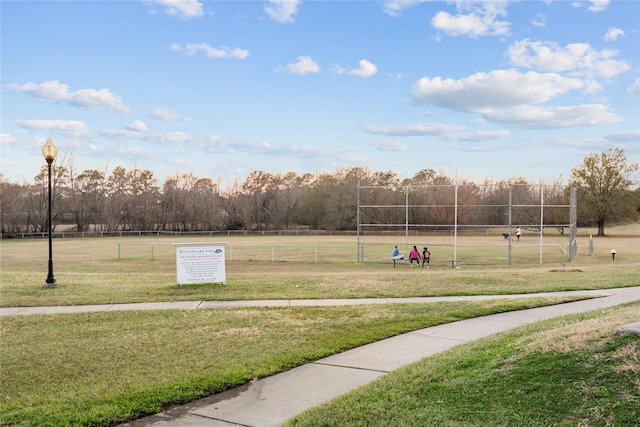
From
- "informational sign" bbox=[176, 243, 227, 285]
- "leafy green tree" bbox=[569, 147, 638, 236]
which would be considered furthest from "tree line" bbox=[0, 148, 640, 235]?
"informational sign" bbox=[176, 243, 227, 285]

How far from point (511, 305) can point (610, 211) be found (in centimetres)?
6425

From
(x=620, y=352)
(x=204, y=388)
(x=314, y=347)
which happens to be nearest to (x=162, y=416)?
(x=204, y=388)

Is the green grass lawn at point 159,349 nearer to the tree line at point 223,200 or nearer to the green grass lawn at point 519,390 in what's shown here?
the green grass lawn at point 519,390

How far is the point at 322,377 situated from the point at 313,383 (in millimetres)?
233

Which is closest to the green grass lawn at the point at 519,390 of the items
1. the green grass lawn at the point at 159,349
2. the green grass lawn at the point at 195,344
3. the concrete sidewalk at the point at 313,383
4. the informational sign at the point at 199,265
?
the green grass lawn at the point at 195,344

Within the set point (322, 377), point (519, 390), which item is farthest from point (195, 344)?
point (519, 390)

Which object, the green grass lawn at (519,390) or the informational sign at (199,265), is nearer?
the green grass lawn at (519,390)

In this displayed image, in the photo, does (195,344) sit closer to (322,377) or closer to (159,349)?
(159,349)

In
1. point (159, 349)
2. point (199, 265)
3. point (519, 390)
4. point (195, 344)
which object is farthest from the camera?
point (199, 265)

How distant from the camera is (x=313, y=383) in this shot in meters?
5.88

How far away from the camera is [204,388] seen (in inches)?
226

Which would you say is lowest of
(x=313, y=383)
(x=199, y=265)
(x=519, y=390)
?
(x=313, y=383)

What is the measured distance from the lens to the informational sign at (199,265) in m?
13.7

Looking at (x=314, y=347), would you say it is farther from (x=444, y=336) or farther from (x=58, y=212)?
(x=58, y=212)
